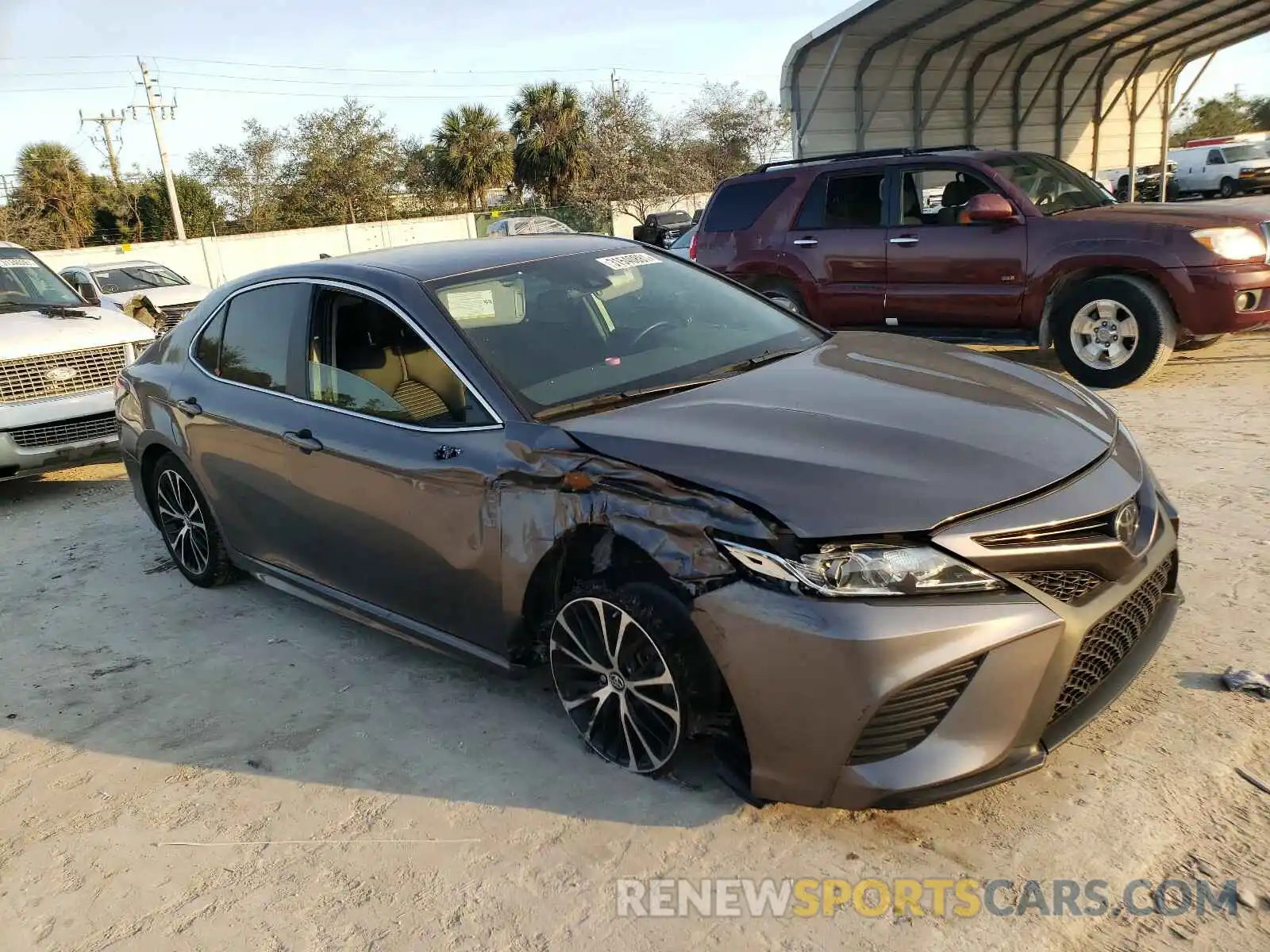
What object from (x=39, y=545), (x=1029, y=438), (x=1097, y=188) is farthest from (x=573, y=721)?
(x=1097, y=188)

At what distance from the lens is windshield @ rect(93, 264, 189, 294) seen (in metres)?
14.8

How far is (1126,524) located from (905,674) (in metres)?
0.87

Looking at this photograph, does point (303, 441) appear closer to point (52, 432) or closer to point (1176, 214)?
point (52, 432)

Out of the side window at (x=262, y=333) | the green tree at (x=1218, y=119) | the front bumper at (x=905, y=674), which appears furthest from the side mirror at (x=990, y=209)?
the green tree at (x=1218, y=119)

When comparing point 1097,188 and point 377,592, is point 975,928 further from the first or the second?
point 1097,188

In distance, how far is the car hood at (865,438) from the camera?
2.64 m

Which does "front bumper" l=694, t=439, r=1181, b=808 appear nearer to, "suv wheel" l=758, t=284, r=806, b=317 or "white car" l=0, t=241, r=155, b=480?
"white car" l=0, t=241, r=155, b=480

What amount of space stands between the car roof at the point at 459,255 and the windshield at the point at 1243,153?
3293 cm

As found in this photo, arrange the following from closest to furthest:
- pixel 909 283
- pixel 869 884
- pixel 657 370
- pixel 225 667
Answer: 1. pixel 869 884
2. pixel 657 370
3. pixel 225 667
4. pixel 909 283

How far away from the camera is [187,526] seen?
17.2 ft

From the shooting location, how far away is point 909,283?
331 inches

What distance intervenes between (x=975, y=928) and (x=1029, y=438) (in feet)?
4.41

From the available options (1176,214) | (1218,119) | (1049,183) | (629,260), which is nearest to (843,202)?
(1049,183)

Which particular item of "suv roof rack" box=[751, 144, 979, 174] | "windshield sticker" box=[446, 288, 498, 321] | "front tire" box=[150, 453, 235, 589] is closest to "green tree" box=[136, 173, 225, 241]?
"suv roof rack" box=[751, 144, 979, 174]
